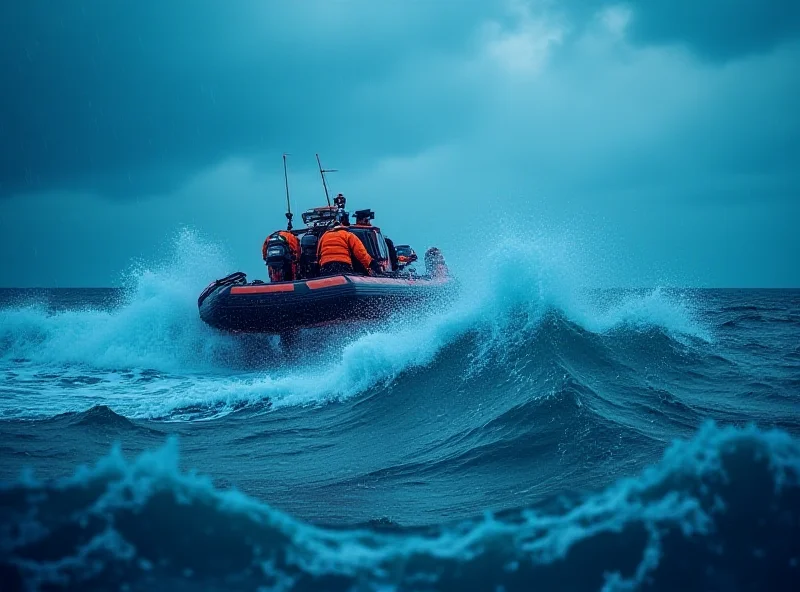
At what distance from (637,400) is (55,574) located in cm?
547

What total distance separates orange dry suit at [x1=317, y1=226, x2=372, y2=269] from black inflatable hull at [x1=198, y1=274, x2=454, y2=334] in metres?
0.75

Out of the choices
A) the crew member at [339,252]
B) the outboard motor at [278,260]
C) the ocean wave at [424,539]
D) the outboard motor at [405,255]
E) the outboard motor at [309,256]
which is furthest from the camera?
the outboard motor at [405,255]

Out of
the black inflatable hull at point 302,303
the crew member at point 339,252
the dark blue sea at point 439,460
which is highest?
the crew member at point 339,252

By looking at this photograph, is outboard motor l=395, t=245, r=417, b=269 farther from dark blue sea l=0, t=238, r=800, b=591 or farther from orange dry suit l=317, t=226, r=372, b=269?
dark blue sea l=0, t=238, r=800, b=591

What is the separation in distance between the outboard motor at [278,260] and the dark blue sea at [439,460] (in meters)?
1.46

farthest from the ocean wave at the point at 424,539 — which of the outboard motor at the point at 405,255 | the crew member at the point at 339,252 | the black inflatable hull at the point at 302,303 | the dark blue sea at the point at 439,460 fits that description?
the outboard motor at the point at 405,255

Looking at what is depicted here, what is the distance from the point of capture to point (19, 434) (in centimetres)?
569

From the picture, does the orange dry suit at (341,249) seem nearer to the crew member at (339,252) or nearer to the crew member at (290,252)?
the crew member at (339,252)

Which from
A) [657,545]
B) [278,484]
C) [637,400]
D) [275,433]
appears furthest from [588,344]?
[657,545]

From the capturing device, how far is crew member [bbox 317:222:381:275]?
11.9m

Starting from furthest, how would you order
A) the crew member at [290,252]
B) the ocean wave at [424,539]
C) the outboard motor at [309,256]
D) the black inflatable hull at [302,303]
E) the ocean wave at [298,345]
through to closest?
the outboard motor at [309,256]
the crew member at [290,252]
the black inflatable hull at [302,303]
the ocean wave at [298,345]
the ocean wave at [424,539]

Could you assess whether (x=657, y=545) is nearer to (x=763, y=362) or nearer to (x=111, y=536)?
(x=111, y=536)

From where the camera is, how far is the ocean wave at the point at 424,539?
190 cm

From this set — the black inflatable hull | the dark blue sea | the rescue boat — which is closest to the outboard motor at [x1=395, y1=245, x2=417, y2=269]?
the rescue boat
